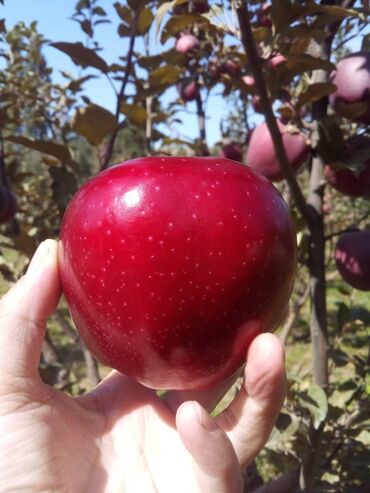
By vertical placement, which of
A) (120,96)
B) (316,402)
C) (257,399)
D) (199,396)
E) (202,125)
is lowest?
(316,402)

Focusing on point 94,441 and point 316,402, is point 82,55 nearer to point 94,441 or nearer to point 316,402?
point 94,441

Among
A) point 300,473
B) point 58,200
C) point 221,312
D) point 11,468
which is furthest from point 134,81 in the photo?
point 300,473

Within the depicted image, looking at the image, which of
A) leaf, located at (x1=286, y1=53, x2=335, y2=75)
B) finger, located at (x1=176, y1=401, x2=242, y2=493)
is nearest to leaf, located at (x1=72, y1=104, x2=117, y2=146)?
leaf, located at (x1=286, y1=53, x2=335, y2=75)

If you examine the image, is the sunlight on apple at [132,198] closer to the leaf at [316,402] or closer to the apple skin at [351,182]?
the leaf at [316,402]

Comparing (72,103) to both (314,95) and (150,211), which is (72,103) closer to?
(314,95)

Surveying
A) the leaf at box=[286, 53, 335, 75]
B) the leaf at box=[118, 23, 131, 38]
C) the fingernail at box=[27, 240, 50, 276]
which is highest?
the leaf at box=[118, 23, 131, 38]

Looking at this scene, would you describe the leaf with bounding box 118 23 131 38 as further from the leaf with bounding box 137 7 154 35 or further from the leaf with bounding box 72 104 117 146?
the leaf with bounding box 72 104 117 146

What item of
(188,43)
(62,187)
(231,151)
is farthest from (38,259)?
(188,43)
